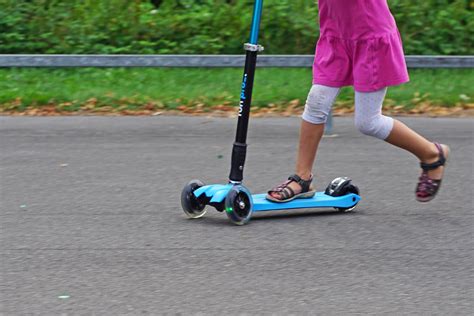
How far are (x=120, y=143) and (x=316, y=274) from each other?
4110 mm

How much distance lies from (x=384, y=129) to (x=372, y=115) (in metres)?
0.12

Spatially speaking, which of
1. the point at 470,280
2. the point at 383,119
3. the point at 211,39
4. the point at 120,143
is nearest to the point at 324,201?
the point at 383,119

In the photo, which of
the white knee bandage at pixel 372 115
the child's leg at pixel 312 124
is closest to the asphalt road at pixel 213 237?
the child's leg at pixel 312 124

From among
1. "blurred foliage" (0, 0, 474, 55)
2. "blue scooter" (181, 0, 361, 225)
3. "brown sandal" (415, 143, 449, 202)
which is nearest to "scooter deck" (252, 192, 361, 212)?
"blue scooter" (181, 0, 361, 225)

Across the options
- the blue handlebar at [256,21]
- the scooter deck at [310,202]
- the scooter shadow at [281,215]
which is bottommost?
the scooter shadow at [281,215]

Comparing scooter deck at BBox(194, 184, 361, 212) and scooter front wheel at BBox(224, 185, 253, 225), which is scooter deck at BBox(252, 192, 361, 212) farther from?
scooter front wheel at BBox(224, 185, 253, 225)

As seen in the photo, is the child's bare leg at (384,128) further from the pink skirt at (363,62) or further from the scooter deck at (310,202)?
the scooter deck at (310,202)

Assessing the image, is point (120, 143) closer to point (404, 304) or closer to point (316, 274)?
point (316, 274)

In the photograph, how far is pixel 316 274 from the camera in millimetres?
4910

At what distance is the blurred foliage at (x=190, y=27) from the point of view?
13242mm

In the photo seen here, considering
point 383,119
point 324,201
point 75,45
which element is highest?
point 383,119

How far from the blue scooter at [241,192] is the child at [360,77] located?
0.28ft

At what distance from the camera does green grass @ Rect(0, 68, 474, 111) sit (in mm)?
10664

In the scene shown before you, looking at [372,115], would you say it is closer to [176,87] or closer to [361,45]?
[361,45]
